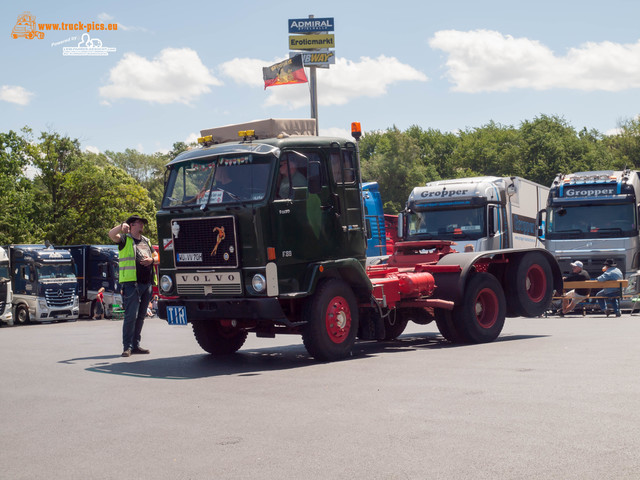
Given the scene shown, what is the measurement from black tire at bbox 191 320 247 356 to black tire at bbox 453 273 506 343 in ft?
10.9

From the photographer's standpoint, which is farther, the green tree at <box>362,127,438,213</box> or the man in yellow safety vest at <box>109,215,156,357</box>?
the green tree at <box>362,127,438,213</box>

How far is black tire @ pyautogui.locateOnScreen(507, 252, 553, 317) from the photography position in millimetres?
13578

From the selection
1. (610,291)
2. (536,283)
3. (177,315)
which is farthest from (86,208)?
(177,315)

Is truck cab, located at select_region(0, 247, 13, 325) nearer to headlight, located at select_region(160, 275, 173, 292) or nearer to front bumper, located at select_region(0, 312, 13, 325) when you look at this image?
front bumper, located at select_region(0, 312, 13, 325)

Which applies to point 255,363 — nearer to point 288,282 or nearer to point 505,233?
point 288,282

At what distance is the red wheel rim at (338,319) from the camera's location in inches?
429

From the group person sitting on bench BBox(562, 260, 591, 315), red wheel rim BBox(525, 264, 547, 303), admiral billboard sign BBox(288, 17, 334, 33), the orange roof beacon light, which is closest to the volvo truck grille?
the orange roof beacon light

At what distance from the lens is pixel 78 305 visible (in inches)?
1430

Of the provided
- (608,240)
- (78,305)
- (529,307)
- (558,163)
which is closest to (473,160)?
(558,163)

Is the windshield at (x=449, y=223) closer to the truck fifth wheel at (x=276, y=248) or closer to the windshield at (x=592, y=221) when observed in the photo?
the windshield at (x=592, y=221)

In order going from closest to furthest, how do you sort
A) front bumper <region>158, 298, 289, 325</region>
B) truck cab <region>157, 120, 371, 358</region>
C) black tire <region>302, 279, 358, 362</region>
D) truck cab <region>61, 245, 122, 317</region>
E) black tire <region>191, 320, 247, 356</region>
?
front bumper <region>158, 298, 289, 325</region>, truck cab <region>157, 120, 371, 358</region>, black tire <region>302, 279, 358, 362</region>, black tire <region>191, 320, 247, 356</region>, truck cab <region>61, 245, 122, 317</region>

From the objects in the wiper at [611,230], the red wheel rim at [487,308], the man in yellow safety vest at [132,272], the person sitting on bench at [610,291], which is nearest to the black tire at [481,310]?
the red wheel rim at [487,308]

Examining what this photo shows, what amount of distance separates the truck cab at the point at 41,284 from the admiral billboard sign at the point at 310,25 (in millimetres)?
14095

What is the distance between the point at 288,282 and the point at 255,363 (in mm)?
1452
